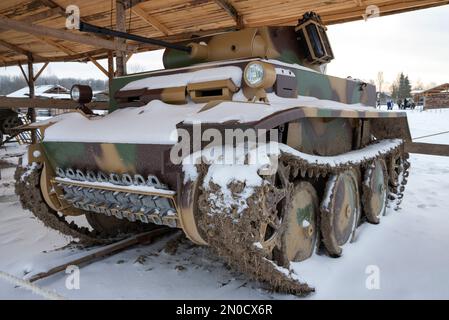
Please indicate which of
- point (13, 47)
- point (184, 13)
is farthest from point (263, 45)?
point (13, 47)

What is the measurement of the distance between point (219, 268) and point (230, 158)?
5.22 feet

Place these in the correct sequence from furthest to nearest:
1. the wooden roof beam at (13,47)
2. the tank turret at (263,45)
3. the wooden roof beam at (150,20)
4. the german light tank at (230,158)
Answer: the wooden roof beam at (13,47) → the wooden roof beam at (150,20) → the tank turret at (263,45) → the german light tank at (230,158)

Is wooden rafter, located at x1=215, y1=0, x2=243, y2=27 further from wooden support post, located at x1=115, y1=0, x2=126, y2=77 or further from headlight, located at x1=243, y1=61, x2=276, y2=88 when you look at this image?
headlight, located at x1=243, y1=61, x2=276, y2=88

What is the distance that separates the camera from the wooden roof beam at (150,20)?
28.9 feet

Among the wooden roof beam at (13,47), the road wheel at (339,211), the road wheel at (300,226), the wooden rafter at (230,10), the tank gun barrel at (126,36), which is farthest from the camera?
the wooden roof beam at (13,47)

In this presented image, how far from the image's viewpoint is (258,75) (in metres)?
3.12

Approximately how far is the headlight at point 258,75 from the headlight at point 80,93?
2091 millimetres

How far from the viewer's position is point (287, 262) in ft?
9.46

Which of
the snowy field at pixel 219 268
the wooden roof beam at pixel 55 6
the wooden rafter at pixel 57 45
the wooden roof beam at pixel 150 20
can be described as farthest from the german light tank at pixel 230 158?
the wooden rafter at pixel 57 45

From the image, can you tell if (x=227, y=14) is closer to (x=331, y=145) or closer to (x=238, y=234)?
(x=331, y=145)

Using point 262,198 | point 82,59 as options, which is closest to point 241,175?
point 262,198

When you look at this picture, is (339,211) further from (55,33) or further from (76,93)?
(55,33)

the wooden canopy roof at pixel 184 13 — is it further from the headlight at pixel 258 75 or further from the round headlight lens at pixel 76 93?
the headlight at pixel 258 75
